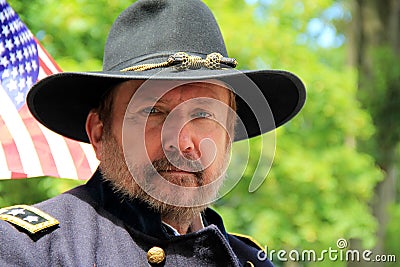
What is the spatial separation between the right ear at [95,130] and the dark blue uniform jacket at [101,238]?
126 millimetres

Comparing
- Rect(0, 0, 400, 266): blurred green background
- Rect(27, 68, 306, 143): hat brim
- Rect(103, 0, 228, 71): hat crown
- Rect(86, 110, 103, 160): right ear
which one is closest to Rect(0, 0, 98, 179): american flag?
Rect(27, 68, 306, 143): hat brim

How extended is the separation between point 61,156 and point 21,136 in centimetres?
18

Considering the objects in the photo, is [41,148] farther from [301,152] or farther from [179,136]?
[301,152]

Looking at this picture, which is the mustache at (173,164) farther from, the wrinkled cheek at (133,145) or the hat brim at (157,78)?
the hat brim at (157,78)

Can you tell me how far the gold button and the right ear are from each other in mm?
422

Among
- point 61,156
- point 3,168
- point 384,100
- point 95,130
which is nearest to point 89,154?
point 61,156

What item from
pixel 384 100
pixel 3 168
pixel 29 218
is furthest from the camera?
pixel 384 100

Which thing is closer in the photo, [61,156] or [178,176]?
[178,176]

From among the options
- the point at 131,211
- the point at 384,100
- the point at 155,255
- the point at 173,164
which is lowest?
the point at 155,255

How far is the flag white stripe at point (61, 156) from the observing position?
3.01 metres

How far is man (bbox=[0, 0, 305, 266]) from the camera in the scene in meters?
2.12

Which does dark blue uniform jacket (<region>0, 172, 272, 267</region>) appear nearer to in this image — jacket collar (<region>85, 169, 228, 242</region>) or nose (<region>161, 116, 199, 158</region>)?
jacket collar (<region>85, 169, 228, 242</region>)

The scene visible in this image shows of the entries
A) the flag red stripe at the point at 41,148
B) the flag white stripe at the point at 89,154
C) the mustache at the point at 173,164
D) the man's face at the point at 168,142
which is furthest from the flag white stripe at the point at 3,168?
the mustache at the point at 173,164

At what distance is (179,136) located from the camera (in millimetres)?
2215
